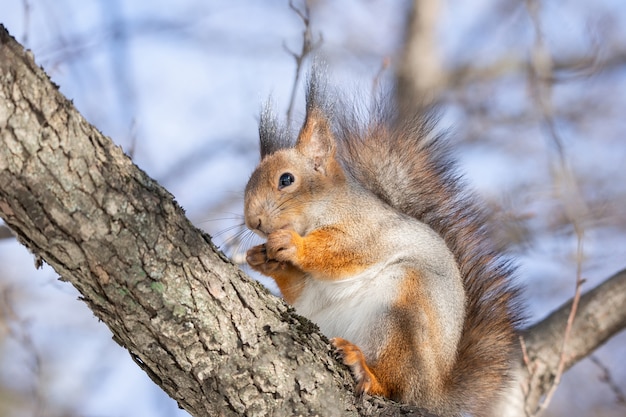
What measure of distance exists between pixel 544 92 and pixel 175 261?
2.18 metres

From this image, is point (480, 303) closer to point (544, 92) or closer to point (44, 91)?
point (544, 92)

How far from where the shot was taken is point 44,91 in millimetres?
1772

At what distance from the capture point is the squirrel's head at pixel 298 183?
116 inches

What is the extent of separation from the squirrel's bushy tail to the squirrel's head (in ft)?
0.44

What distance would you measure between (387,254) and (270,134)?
2.84ft

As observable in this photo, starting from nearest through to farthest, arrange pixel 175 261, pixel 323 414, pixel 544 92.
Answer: pixel 175 261 → pixel 323 414 → pixel 544 92

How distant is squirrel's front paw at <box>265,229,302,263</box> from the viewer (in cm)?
269

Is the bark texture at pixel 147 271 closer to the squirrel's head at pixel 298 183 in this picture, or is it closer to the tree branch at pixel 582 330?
the squirrel's head at pixel 298 183

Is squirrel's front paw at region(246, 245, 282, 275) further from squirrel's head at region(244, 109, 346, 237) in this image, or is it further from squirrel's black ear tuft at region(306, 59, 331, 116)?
squirrel's black ear tuft at region(306, 59, 331, 116)

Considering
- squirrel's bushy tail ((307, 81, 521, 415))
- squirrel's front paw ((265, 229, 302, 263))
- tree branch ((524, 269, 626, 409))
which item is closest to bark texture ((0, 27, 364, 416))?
squirrel's front paw ((265, 229, 302, 263))

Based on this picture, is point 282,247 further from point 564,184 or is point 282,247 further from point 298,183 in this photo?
point 564,184

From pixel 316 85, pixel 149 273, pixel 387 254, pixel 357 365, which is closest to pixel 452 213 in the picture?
pixel 387 254

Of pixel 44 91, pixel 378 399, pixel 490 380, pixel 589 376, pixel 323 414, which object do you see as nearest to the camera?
pixel 44 91

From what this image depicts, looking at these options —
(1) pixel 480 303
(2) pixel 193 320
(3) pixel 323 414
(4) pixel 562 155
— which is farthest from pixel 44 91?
(4) pixel 562 155
